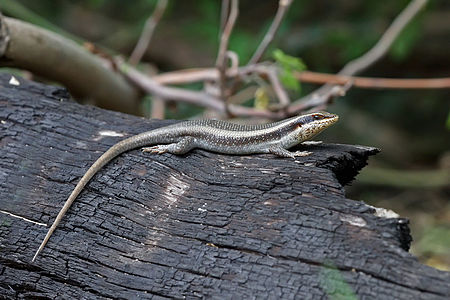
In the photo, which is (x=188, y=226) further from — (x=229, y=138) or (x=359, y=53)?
(x=359, y=53)

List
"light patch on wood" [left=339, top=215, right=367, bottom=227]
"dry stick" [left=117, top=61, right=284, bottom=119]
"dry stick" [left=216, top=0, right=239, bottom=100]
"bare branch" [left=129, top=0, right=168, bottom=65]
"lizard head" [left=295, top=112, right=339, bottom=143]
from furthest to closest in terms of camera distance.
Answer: "bare branch" [left=129, top=0, right=168, bottom=65]
"dry stick" [left=117, top=61, right=284, bottom=119]
"dry stick" [left=216, top=0, right=239, bottom=100]
"lizard head" [left=295, top=112, right=339, bottom=143]
"light patch on wood" [left=339, top=215, right=367, bottom=227]

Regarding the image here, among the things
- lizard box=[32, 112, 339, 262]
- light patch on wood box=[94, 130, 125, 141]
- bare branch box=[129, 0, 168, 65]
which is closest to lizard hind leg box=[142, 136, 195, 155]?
lizard box=[32, 112, 339, 262]

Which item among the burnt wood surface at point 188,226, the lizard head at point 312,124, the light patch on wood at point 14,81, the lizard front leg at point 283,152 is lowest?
the burnt wood surface at point 188,226

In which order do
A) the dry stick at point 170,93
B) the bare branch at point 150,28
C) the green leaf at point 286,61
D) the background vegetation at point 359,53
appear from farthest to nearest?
the background vegetation at point 359,53
the bare branch at point 150,28
the dry stick at point 170,93
the green leaf at point 286,61

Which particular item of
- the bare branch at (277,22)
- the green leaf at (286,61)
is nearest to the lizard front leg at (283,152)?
the green leaf at (286,61)

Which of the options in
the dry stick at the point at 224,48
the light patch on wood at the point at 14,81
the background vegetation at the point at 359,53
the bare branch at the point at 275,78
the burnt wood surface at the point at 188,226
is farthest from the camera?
the background vegetation at the point at 359,53

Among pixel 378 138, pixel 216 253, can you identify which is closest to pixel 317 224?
pixel 216 253

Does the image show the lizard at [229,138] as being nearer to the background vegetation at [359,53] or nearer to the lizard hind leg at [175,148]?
the lizard hind leg at [175,148]

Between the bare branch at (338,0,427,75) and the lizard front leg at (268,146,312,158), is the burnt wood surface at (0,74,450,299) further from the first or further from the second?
the bare branch at (338,0,427,75)
